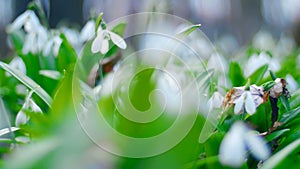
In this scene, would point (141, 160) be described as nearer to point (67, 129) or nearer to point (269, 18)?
point (67, 129)

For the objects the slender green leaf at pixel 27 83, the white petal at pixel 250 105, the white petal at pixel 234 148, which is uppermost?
the slender green leaf at pixel 27 83

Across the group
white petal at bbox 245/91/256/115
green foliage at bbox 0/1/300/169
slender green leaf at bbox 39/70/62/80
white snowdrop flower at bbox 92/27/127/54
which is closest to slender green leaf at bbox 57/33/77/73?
slender green leaf at bbox 39/70/62/80

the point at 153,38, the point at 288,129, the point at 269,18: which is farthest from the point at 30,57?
the point at 269,18

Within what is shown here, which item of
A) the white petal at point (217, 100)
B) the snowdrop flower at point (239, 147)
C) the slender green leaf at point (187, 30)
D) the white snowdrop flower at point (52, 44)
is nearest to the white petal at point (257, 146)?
the snowdrop flower at point (239, 147)

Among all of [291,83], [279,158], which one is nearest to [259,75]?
[291,83]

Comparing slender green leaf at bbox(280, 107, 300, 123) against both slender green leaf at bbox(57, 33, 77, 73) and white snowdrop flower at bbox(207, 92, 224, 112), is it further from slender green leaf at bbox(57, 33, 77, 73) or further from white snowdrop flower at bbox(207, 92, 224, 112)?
slender green leaf at bbox(57, 33, 77, 73)

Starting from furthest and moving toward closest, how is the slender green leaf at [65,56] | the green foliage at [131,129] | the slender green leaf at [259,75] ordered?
the slender green leaf at [65,56] < the slender green leaf at [259,75] < the green foliage at [131,129]

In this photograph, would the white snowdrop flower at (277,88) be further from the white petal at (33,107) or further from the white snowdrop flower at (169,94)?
the white petal at (33,107)
